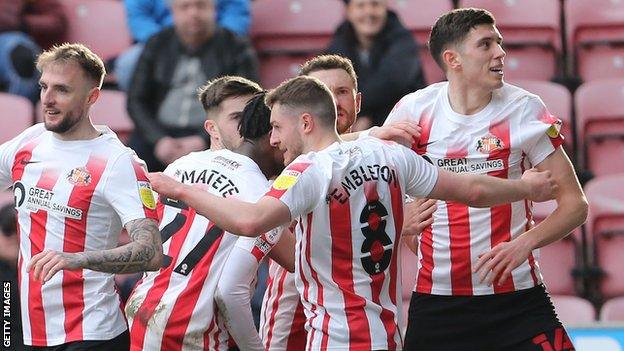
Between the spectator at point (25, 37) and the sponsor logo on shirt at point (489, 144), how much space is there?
16.1 feet

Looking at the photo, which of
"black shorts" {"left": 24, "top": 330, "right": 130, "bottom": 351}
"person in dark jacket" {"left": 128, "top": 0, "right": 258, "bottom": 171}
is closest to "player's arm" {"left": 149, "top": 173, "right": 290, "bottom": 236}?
"black shorts" {"left": 24, "top": 330, "right": 130, "bottom": 351}

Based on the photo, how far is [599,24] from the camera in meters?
11.6

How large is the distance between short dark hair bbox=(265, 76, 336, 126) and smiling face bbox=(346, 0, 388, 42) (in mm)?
4376

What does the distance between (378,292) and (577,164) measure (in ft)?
15.8

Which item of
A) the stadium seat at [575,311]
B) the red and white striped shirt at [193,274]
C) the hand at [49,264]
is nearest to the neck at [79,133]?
the red and white striped shirt at [193,274]

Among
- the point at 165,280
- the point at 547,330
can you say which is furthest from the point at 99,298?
the point at 547,330

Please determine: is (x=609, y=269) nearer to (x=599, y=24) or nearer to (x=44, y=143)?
(x=599, y=24)

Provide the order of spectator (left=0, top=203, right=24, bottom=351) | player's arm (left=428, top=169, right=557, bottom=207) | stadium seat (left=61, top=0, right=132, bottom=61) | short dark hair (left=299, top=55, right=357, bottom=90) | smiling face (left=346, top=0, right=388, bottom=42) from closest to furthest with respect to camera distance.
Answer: player's arm (left=428, top=169, right=557, bottom=207), short dark hair (left=299, top=55, right=357, bottom=90), spectator (left=0, top=203, right=24, bottom=351), smiling face (left=346, top=0, right=388, bottom=42), stadium seat (left=61, top=0, right=132, bottom=61)

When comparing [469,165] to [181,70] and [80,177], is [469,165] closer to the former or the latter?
[80,177]

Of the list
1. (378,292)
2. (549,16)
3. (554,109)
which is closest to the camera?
(378,292)

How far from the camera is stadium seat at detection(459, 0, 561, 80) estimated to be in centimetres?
1149

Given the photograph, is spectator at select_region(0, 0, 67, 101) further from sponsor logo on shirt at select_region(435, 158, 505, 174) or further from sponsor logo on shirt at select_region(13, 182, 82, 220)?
sponsor logo on shirt at select_region(435, 158, 505, 174)

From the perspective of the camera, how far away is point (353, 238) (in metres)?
6.23

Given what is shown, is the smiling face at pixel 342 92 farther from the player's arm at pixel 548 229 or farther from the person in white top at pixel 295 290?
the player's arm at pixel 548 229
